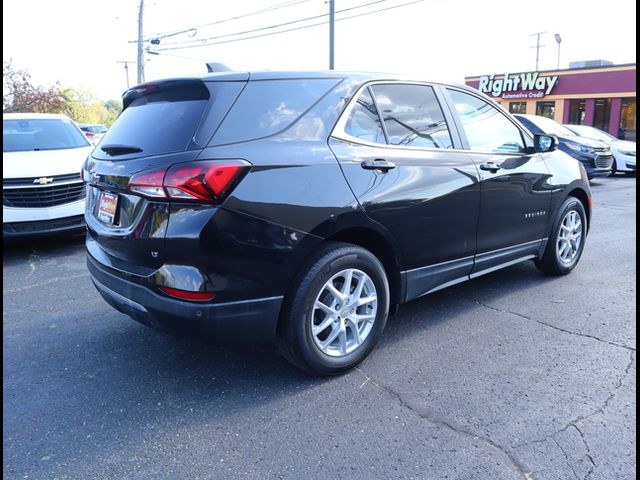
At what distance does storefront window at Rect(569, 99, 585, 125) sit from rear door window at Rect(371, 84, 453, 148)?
31748mm

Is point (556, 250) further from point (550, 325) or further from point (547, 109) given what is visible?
point (547, 109)

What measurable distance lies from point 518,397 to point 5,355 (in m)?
3.29

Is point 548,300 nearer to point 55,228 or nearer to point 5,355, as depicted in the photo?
point 5,355

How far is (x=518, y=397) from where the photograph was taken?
3.00 m

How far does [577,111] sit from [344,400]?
33.5 m

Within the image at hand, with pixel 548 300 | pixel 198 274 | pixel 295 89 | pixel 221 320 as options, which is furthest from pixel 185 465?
pixel 548 300

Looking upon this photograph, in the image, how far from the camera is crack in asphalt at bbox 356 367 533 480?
2.43 meters

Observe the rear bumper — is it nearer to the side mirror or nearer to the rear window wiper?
the rear window wiper

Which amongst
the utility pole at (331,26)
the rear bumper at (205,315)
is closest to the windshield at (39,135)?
the rear bumper at (205,315)

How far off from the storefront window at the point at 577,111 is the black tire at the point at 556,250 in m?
30.0

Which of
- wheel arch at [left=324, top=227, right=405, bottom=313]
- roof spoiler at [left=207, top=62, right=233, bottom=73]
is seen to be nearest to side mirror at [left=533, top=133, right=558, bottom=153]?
wheel arch at [left=324, top=227, right=405, bottom=313]

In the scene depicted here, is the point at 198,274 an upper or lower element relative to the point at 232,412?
upper

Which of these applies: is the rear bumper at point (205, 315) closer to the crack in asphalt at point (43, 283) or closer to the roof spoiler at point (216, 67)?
the roof spoiler at point (216, 67)

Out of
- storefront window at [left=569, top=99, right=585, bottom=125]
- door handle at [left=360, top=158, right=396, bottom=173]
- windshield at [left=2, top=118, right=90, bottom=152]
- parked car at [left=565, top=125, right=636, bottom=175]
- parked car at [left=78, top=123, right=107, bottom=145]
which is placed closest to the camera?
door handle at [left=360, top=158, right=396, bottom=173]
